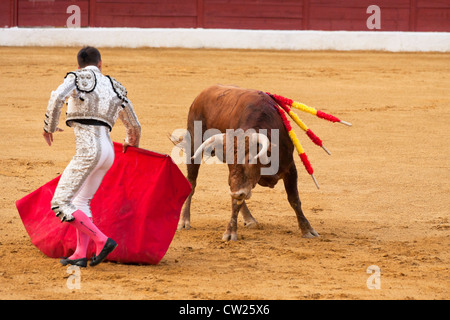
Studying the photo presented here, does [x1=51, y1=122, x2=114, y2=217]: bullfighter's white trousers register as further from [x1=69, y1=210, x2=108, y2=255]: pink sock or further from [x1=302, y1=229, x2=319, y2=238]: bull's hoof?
[x1=302, y1=229, x2=319, y2=238]: bull's hoof

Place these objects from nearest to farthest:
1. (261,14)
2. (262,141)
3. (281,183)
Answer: (262,141) → (281,183) → (261,14)

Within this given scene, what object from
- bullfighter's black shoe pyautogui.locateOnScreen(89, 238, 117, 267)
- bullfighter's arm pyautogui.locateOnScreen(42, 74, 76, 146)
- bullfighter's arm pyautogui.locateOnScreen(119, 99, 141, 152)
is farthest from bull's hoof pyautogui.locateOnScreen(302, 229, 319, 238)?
bullfighter's arm pyautogui.locateOnScreen(42, 74, 76, 146)

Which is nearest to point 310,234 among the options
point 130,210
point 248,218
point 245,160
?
Result: point 248,218

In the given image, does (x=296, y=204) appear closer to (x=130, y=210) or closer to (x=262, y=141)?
(x=262, y=141)

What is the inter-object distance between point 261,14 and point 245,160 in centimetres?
937

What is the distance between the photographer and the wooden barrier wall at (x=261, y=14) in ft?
43.9

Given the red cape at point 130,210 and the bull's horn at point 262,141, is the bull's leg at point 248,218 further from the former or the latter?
the red cape at point 130,210

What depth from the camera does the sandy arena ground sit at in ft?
12.4

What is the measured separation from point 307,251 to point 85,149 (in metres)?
1.42

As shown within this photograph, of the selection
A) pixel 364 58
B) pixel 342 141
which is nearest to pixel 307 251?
pixel 342 141

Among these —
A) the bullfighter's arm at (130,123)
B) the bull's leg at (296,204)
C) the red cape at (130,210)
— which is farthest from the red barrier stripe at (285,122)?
the bullfighter's arm at (130,123)

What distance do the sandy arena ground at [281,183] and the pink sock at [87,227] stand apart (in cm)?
17

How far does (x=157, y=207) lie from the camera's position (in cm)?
416

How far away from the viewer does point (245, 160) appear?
4.44 metres
